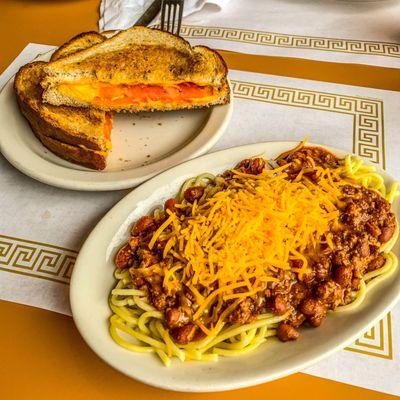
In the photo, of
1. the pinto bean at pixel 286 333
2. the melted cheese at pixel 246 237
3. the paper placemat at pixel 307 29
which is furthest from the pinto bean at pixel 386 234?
the paper placemat at pixel 307 29

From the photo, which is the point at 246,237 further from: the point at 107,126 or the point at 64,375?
the point at 107,126

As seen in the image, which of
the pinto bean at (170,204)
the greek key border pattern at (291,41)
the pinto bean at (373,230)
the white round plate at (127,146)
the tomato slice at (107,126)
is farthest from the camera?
the greek key border pattern at (291,41)

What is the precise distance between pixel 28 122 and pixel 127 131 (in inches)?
17.7

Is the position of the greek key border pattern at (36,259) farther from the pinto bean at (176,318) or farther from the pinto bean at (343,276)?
the pinto bean at (343,276)

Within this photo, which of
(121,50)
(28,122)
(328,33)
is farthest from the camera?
(328,33)

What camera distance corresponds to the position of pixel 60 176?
183 centimetres

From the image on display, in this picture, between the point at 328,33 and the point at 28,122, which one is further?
the point at 328,33

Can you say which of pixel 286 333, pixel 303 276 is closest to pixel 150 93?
pixel 303 276

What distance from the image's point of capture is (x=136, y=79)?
7.35 feet

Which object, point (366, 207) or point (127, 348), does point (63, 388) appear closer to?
point (127, 348)

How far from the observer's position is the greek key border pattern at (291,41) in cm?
276

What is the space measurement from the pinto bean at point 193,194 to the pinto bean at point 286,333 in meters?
0.55

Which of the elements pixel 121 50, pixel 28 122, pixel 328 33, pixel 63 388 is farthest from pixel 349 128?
pixel 63 388

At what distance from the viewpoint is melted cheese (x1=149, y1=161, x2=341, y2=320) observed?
1343 millimetres
